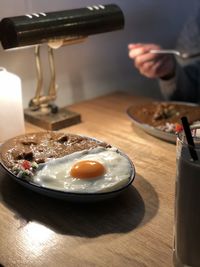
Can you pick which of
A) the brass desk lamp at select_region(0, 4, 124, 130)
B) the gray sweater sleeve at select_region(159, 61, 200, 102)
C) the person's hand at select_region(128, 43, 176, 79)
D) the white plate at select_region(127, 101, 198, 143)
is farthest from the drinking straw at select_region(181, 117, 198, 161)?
the gray sweater sleeve at select_region(159, 61, 200, 102)

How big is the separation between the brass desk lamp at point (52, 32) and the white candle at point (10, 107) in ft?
0.35


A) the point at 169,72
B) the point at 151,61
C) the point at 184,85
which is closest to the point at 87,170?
the point at 151,61

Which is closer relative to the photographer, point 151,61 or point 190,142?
point 190,142

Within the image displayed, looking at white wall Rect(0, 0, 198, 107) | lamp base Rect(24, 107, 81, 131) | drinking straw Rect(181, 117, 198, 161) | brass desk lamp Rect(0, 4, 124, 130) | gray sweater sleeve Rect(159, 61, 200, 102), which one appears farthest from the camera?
gray sweater sleeve Rect(159, 61, 200, 102)

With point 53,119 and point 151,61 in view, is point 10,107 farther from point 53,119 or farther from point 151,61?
point 151,61

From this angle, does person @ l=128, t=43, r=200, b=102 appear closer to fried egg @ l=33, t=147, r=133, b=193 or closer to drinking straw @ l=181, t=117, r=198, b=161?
fried egg @ l=33, t=147, r=133, b=193

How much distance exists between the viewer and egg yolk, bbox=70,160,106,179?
999 mm

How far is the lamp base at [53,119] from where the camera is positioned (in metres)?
1.47

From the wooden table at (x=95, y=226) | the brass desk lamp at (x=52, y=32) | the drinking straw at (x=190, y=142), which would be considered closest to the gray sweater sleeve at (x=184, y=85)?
the brass desk lamp at (x=52, y=32)

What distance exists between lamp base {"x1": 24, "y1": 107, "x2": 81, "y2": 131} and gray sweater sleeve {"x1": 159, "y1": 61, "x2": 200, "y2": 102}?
51 centimetres

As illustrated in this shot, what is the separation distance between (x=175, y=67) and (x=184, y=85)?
0.11m

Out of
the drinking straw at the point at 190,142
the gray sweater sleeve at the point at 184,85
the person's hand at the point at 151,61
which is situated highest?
the drinking straw at the point at 190,142

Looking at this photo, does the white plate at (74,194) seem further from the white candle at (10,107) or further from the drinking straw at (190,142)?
the white candle at (10,107)

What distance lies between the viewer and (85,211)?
0.99 meters
